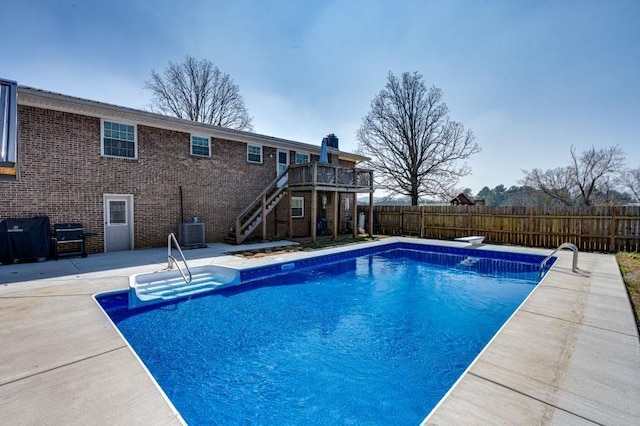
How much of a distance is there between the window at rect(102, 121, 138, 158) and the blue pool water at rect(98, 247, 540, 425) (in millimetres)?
6324

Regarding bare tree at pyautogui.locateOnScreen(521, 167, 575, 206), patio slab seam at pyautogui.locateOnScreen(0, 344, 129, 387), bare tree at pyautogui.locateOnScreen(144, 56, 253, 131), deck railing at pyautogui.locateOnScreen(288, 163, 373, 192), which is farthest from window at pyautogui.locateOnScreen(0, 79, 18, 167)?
bare tree at pyautogui.locateOnScreen(521, 167, 575, 206)

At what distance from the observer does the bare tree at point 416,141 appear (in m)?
22.0

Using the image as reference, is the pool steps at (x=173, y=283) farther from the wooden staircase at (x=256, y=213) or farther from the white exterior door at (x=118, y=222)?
the white exterior door at (x=118, y=222)

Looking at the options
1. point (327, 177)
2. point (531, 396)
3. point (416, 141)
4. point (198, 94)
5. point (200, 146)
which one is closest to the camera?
point (531, 396)

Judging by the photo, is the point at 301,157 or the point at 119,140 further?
the point at 301,157

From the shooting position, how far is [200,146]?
1228cm

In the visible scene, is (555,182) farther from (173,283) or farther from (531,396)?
(173,283)

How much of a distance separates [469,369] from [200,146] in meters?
12.0

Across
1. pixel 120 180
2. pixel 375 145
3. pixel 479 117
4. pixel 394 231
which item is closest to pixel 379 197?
pixel 375 145

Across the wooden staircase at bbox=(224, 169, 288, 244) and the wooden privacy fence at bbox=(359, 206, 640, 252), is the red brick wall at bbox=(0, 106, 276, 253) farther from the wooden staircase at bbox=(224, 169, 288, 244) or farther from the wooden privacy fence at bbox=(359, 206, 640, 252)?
the wooden privacy fence at bbox=(359, 206, 640, 252)

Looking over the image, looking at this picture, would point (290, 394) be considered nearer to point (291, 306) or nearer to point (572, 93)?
Answer: point (291, 306)

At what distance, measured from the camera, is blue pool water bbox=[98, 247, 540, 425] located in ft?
10.9

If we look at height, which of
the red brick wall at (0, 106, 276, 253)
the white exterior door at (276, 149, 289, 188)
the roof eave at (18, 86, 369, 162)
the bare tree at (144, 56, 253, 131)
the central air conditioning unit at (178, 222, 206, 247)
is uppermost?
the bare tree at (144, 56, 253, 131)

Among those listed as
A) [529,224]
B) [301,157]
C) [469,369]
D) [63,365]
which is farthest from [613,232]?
[63,365]
